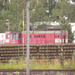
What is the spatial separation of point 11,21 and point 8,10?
681cm

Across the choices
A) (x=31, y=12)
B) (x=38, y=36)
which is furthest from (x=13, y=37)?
(x=31, y=12)

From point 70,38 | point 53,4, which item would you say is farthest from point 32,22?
point 70,38

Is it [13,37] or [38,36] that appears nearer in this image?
[38,36]

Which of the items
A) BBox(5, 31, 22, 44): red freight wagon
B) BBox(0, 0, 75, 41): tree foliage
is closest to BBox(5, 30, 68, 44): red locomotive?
BBox(5, 31, 22, 44): red freight wagon

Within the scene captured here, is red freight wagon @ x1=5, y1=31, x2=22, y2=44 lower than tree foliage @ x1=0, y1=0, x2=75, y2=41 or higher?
lower

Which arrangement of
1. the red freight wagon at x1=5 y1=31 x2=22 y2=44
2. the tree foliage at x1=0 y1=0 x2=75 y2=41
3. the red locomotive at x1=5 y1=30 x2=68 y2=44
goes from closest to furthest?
the red locomotive at x1=5 y1=30 x2=68 y2=44 < the red freight wagon at x1=5 y1=31 x2=22 y2=44 < the tree foliage at x1=0 y1=0 x2=75 y2=41

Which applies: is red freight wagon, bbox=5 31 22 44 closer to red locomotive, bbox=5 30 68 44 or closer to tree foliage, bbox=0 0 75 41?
red locomotive, bbox=5 30 68 44

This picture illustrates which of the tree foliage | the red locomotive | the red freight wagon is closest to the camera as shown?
the red locomotive

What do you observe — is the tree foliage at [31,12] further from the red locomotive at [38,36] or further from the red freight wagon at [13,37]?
the red locomotive at [38,36]

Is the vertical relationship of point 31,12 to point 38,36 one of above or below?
above

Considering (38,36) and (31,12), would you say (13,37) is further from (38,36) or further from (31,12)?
(31,12)

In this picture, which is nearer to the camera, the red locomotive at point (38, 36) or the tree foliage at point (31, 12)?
the red locomotive at point (38, 36)

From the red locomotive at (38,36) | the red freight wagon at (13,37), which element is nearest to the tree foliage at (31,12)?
the red freight wagon at (13,37)

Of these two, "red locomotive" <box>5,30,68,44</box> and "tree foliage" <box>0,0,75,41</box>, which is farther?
"tree foliage" <box>0,0,75,41</box>
